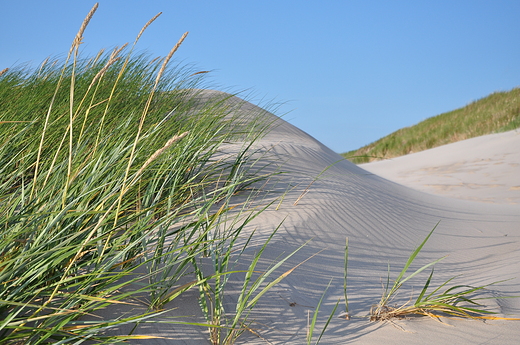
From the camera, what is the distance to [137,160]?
243 centimetres

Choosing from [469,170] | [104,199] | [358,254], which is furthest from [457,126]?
[104,199]

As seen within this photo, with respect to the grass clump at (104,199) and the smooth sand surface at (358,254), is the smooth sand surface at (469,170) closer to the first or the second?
the smooth sand surface at (358,254)

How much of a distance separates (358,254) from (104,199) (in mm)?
1725

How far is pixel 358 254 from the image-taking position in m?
2.73

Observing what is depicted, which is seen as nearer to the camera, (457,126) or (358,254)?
(358,254)

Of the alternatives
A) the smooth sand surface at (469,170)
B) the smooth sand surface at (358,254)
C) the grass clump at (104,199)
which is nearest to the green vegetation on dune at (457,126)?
the smooth sand surface at (469,170)

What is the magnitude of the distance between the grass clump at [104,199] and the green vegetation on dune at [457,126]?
8.80 metres

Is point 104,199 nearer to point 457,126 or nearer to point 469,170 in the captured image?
point 469,170

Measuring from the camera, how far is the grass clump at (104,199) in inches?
51.7

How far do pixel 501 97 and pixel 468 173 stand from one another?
7.98m

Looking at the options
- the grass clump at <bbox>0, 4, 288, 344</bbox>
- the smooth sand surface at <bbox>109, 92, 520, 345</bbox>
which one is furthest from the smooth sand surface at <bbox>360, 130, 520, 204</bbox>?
the grass clump at <bbox>0, 4, 288, 344</bbox>

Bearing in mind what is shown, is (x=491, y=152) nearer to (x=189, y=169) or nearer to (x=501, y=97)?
(x=501, y=97)

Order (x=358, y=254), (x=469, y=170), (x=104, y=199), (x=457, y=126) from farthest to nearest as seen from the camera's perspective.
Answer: (x=457, y=126)
(x=469, y=170)
(x=358, y=254)
(x=104, y=199)

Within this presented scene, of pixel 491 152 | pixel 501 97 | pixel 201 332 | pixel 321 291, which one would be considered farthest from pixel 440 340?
pixel 501 97
